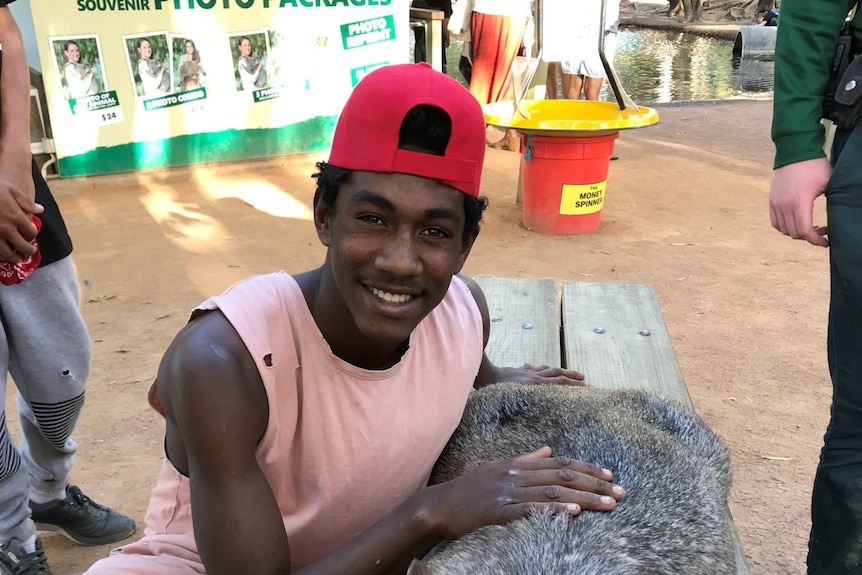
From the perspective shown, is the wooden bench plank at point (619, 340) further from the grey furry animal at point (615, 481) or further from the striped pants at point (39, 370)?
the striped pants at point (39, 370)

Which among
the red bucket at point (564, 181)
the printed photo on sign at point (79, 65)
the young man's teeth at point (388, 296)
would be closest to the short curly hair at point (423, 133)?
the young man's teeth at point (388, 296)

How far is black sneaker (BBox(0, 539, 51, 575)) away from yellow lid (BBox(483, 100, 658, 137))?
14.2 feet

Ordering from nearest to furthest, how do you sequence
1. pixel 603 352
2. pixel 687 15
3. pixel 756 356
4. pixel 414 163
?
pixel 414 163, pixel 603 352, pixel 756 356, pixel 687 15

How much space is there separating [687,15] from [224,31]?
28.7 meters

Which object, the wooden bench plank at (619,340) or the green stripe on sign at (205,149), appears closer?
the wooden bench plank at (619,340)

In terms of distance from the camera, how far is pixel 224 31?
24.9 feet

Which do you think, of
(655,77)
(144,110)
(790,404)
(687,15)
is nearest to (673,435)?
(790,404)

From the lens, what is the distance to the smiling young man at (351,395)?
1586 millimetres

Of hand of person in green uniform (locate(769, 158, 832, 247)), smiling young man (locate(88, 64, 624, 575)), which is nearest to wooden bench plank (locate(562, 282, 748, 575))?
hand of person in green uniform (locate(769, 158, 832, 247))

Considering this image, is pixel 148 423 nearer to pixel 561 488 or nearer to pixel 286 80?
pixel 561 488

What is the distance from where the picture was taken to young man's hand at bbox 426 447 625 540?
1528mm

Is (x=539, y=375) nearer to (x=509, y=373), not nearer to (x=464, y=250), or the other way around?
(x=509, y=373)

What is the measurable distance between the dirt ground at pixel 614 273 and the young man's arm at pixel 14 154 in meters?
1.48

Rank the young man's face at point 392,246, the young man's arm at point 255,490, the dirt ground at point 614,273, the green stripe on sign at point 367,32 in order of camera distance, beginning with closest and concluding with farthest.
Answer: the young man's arm at point 255,490 < the young man's face at point 392,246 < the dirt ground at point 614,273 < the green stripe on sign at point 367,32
